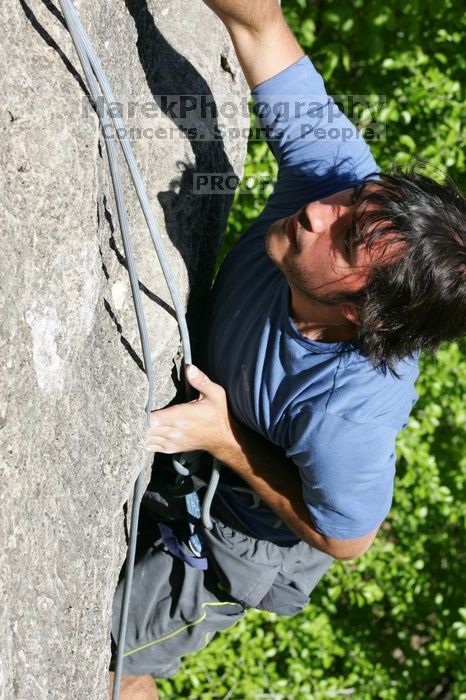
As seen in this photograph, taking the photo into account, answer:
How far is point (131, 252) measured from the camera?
5.64ft

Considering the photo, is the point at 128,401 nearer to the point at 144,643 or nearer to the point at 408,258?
the point at 408,258

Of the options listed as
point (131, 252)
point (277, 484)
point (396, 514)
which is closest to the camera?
point (131, 252)

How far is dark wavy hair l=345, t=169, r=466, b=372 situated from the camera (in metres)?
1.75

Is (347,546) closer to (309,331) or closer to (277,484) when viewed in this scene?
(277,484)

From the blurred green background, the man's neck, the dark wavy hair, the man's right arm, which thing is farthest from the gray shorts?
the blurred green background

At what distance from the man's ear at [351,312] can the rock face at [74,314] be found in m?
0.39

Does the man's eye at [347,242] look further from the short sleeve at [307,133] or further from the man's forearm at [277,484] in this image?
the man's forearm at [277,484]

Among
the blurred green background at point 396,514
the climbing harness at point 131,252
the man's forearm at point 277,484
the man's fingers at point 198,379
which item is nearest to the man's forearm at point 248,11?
the climbing harness at point 131,252

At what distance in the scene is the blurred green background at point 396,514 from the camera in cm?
361

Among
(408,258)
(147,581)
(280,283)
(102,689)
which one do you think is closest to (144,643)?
(147,581)

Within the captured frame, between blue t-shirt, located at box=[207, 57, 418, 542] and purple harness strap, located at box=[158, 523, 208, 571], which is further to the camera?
purple harness strap, located at box=[158, 523, 208, 571]

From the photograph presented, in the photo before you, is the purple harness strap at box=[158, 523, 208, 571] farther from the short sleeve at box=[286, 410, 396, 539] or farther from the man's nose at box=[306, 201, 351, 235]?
the man's nose at box=[306, 201, 351, 235]

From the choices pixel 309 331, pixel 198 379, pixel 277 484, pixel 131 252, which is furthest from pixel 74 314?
pixel 277 484

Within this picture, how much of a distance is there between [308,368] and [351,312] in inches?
6.5
